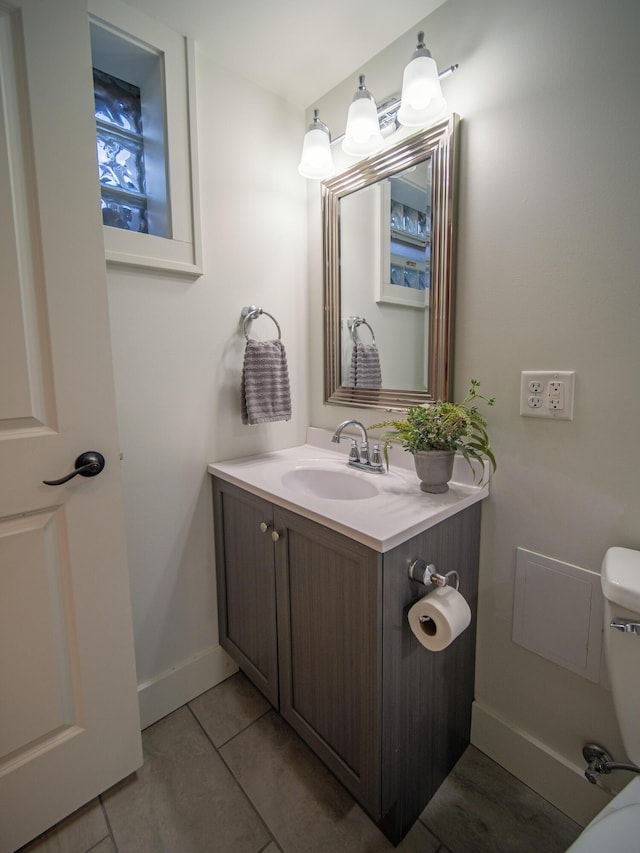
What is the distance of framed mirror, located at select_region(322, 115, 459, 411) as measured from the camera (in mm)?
1186

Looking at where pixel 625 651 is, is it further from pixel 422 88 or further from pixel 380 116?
pixel 380 116

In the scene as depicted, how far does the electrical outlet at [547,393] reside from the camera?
3.22 ft

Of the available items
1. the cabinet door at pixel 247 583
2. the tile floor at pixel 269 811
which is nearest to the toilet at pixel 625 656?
the tile floor at pixel 269 811

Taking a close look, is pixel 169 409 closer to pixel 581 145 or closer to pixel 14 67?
pixel 14 67

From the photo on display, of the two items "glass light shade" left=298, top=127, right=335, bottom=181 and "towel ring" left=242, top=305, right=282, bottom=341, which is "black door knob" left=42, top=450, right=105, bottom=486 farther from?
"glass light shade" left=298, top=127, right=335, bottom=181

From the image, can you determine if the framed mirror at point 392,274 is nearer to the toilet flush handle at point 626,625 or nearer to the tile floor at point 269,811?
the toilet flush handle at point 626,625

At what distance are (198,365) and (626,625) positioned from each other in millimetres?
1350

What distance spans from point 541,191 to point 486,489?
802 millimetres

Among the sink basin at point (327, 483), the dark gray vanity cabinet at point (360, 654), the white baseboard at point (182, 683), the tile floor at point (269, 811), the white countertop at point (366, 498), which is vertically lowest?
the tile floor at point (269, 811)

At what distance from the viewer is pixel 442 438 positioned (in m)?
1.08

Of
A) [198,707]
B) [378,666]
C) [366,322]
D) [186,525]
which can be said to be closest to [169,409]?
[186,525]

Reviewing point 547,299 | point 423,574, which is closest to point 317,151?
point 547,299

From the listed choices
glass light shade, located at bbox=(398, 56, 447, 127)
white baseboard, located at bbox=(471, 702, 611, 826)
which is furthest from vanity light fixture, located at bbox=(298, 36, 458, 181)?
white baseboard, located at bbox=(471, 702, 611, 826)

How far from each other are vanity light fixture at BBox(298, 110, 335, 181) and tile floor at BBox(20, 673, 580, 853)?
1.99 m
